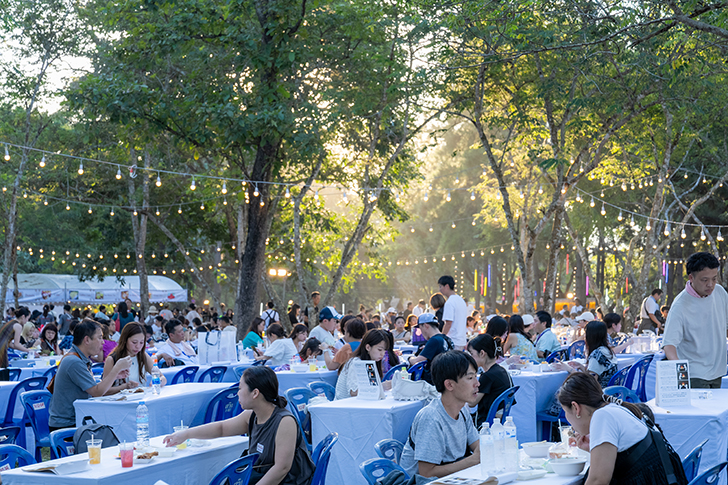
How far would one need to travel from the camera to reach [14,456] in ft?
15.4

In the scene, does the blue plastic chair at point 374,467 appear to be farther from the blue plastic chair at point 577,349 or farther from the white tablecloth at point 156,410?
the blue plastic chair at point 577,349

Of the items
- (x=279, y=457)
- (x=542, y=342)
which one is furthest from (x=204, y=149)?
(x=279, y=457)

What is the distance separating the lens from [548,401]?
8898mm

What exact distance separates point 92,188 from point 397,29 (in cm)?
1423

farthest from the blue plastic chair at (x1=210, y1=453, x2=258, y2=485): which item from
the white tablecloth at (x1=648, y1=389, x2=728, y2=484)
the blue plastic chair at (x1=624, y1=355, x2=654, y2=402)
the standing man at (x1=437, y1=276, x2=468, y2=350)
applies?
the blue plastic chair at (x1=624, y1=355, x2=654, y2=402)

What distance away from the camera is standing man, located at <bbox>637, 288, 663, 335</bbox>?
18.5 meters

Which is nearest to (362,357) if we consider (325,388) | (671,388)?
(325,388)

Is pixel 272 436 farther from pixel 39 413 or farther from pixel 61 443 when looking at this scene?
pixel 39 413

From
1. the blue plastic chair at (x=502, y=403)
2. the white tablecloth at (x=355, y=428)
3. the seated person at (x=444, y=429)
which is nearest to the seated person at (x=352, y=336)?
the white tablecloth at (x=355, y=428)

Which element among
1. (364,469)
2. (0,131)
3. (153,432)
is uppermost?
(0,131)

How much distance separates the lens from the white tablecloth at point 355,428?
623 centimetres

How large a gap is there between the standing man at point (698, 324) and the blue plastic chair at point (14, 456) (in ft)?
16.4

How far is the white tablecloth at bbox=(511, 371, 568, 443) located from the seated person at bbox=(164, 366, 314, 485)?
14.1ft

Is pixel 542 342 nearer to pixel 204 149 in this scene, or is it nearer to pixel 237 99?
pixel 237 99
